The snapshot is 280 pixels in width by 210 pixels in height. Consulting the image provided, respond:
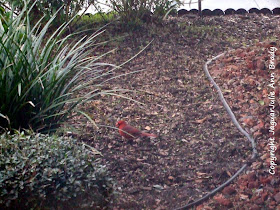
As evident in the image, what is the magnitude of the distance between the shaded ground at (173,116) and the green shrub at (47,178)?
322 millimetres

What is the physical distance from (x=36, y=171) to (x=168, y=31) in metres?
3.75

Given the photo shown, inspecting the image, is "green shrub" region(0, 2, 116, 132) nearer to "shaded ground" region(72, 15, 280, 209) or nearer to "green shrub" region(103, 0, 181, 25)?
"shaded ground" region(72, 15, 280, 209)

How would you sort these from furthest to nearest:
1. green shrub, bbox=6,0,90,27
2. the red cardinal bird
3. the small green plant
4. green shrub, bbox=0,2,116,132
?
the small green plant < green shrub, bbox=6,0,90,27 < the red cardinal bird < green shrub, bbox=0,2,116,132

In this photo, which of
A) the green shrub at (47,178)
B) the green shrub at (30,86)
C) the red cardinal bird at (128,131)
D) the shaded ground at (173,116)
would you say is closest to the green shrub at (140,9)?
the shaded ground at (173,116)

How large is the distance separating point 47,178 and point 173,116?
1902mm

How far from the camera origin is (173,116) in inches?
162

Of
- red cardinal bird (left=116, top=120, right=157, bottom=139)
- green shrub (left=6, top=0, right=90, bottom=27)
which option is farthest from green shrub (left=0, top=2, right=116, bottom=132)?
green shrub (left=6, top=0, right=90, bottom=27)

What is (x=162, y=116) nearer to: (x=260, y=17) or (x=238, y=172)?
(x=238, y=172)

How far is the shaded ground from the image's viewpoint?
124 inches

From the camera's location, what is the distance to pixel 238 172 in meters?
3.05

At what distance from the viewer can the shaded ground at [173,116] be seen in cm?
316

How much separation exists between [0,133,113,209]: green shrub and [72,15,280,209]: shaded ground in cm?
32

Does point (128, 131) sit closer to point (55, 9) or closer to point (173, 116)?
point (173, 116)

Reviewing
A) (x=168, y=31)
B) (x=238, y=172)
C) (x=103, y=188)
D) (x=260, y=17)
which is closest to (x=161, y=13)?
(x=168, y=31)
